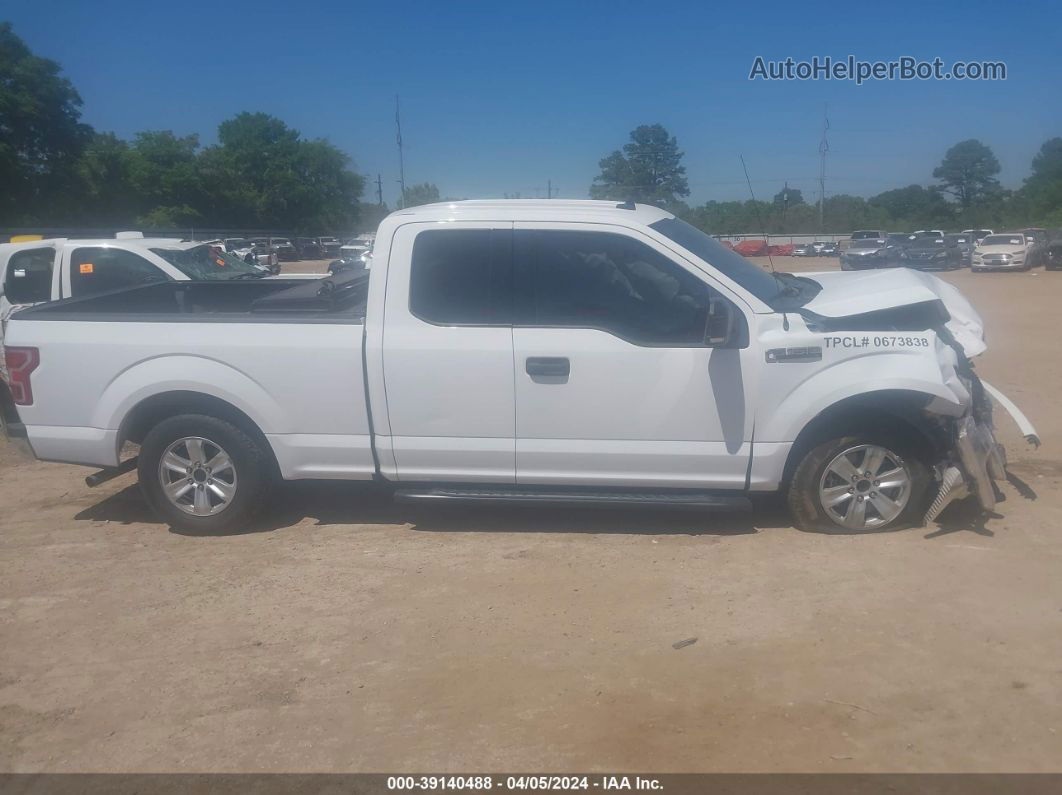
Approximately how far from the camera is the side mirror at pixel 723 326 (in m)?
5.21

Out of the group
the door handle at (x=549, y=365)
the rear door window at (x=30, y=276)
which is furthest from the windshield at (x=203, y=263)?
the door handle at (x=549, y=365)

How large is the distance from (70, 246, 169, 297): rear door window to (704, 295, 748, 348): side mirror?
310 inches

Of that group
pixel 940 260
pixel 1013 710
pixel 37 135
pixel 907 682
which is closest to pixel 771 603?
pixel 907 682

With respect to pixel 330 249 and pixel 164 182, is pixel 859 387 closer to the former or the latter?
pixel 330 249

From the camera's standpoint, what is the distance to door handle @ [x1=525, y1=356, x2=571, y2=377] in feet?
17.9

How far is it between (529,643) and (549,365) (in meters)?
1.68

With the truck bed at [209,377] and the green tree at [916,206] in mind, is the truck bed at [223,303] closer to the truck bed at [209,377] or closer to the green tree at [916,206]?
the truck bed at [209,377]

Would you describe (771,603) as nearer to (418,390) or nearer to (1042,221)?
(418,390)

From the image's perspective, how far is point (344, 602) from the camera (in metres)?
5.03

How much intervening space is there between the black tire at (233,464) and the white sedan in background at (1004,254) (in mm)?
35705

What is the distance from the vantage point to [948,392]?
5.28 meters
